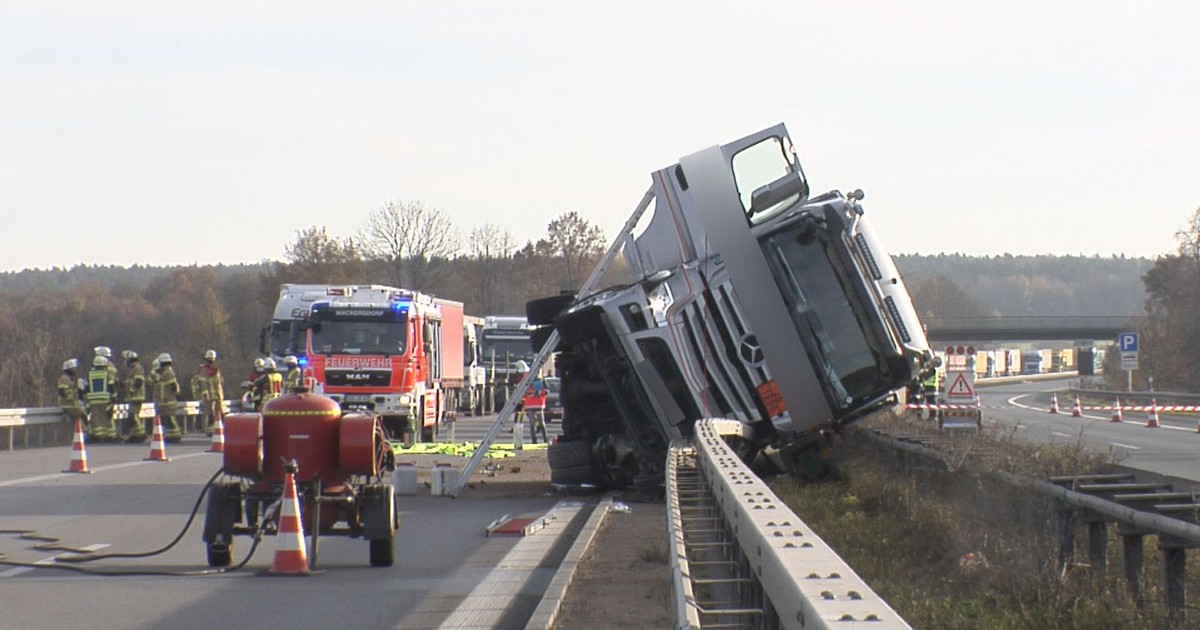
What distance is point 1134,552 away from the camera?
8.35 m

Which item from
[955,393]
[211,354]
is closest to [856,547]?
[955,393]

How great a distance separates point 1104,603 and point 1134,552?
0.31m

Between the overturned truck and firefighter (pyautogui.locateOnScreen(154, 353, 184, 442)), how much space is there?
17.8 m

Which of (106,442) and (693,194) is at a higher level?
(693,194)

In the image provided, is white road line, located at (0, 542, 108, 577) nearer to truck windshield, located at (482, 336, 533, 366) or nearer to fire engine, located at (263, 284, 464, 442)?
fire engine, located at (263, 284, 464, 442)

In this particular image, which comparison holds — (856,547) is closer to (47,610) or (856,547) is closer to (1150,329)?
(47,610)

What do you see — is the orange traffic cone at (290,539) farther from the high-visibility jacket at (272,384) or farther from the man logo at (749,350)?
the high-visibility jacket at (272,384)

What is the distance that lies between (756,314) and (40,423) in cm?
2030

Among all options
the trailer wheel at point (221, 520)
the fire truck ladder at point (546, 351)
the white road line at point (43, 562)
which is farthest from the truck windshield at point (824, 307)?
the white road line at point (43, 562)

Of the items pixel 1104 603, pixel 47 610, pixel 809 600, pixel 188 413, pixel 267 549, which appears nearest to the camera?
pixel 809 600

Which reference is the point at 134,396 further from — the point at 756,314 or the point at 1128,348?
the point at 1128,348

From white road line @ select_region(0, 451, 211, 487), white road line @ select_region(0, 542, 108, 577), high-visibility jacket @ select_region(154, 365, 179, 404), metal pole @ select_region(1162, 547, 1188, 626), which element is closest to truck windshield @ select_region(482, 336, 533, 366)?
high-visibility jacket @ select_region(154, 365, 179, 404)


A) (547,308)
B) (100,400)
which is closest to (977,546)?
(547,308)

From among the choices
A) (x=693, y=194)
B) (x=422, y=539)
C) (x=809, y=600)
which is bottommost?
(x=422, y=539)
